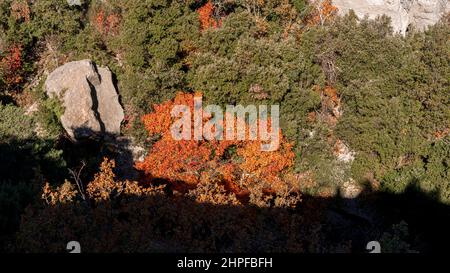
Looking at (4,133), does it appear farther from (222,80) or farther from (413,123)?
(413,123)

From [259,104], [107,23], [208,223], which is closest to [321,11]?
[259,104]

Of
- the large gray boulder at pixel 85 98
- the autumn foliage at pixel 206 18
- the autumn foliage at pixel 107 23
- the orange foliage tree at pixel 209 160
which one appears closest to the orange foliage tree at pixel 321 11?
the autumn foliage at pixel 206 18

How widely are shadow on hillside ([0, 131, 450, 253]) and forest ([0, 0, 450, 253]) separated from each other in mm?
172

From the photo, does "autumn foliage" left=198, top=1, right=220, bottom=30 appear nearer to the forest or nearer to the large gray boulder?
the forest

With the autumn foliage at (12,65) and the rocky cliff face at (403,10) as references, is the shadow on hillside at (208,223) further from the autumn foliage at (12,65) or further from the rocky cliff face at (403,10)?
the rocky cliff face at (403,10)

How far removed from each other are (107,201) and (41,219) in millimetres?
5355

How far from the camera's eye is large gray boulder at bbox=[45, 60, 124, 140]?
39.3m

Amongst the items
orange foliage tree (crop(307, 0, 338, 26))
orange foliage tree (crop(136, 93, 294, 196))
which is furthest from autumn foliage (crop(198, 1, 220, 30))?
orange foliage tree (crop(307, 0, 338, 26))

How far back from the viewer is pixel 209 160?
37.8 meters

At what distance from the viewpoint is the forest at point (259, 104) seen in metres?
34.3

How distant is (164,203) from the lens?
25500mm

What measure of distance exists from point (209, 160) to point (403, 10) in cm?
2777

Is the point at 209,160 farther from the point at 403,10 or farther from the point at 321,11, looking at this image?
the point at 403,10

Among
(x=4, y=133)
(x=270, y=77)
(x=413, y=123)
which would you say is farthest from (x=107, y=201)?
(x=413, y=123)
